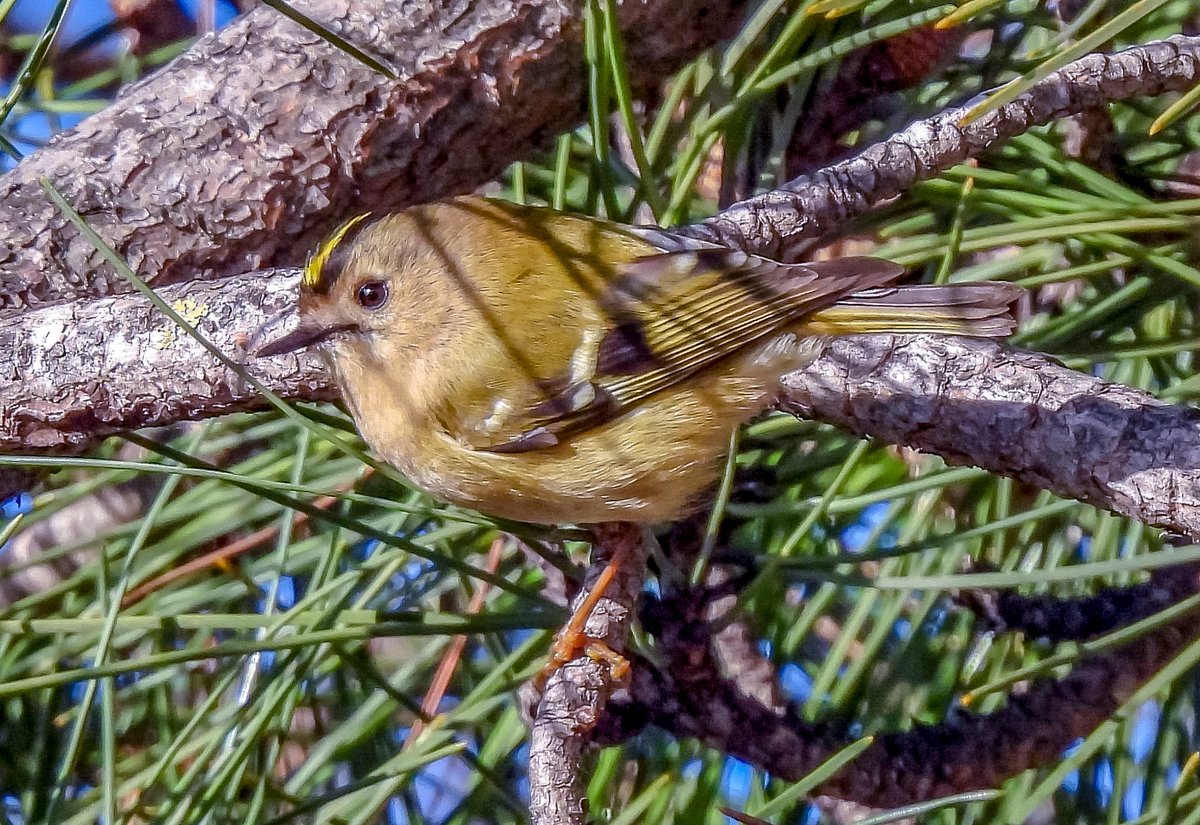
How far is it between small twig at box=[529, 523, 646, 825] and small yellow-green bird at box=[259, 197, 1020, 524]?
58 mm

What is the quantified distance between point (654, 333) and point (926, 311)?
36 cm

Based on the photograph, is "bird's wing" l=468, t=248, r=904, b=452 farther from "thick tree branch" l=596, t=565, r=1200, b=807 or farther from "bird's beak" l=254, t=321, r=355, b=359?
"thick tree branch" l=596, t=565, r=1200, b=807

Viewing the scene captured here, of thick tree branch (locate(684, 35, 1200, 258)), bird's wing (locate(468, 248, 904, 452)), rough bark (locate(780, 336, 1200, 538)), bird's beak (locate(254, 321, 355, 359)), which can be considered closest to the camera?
rough bark (locate(780, 336, 1200, 538))

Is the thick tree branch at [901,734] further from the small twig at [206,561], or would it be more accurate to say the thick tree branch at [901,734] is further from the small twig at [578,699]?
the small twig at [206,561]

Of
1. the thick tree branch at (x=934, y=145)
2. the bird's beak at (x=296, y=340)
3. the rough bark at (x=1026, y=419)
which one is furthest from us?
the bird's beak at (x=296, y=340)

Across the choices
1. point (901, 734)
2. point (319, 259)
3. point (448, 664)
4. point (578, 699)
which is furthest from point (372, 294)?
point (901, 734)

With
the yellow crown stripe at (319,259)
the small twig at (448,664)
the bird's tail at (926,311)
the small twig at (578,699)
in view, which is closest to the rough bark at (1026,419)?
the bird's tail at (926,311)

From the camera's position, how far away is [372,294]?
4.79 ft

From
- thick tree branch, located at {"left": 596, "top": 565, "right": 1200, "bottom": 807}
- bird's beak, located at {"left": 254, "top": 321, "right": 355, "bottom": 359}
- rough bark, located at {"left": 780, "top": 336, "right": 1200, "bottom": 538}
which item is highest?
bird's beak, located at {"left": 254, "top": 321, "right": 355, "bottom": 359}

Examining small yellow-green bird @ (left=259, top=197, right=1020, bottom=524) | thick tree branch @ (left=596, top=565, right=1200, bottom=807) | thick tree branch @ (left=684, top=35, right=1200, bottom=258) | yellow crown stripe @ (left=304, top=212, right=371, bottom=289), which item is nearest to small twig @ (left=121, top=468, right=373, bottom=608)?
small yellow-green bird @ (left=259, top=197, right=1020, bottom=524)

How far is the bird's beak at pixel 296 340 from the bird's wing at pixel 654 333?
0.70 ft

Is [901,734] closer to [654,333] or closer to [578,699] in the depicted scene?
[578,699]

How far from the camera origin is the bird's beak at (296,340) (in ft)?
4.05

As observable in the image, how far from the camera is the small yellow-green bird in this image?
1.31 m
